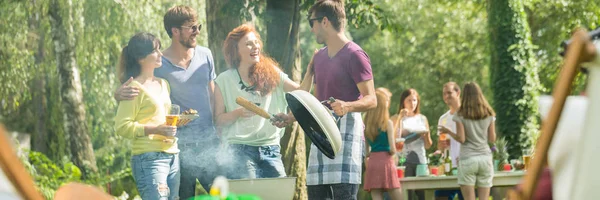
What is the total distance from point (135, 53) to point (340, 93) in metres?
1.08

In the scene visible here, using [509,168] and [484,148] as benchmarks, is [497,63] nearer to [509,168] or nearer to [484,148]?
[509,168]

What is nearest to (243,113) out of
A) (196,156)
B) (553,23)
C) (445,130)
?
(196,156)

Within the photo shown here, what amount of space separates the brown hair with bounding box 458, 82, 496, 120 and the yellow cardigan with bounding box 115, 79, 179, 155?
3436 mm

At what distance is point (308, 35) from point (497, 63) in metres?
11.9

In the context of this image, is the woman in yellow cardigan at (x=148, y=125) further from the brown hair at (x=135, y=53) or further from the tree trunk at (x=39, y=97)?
the tree trunk at (x=39, y=97)

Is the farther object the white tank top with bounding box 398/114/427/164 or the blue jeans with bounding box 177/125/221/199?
the white tank top with bounding box 398/114/427/164

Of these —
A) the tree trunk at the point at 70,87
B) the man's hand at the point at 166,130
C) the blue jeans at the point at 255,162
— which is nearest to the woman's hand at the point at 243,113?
the blue jeans at the point at 255,162

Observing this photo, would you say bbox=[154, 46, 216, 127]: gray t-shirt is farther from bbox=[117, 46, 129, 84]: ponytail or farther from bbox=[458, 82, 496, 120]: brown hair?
bbox=[458, 82, 496, 120]: brown hair

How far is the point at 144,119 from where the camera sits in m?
5.91

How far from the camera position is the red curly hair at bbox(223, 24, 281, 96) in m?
6.18

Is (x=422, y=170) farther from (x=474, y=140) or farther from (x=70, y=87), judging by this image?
(x=70, y=87)

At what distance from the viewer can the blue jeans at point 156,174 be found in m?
5.77

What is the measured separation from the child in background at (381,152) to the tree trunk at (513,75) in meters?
6.90

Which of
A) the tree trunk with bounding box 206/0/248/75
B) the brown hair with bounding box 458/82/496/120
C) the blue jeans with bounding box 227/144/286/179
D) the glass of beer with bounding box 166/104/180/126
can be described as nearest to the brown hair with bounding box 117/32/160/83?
the glass of beer with bounding box 166/104/180/126
